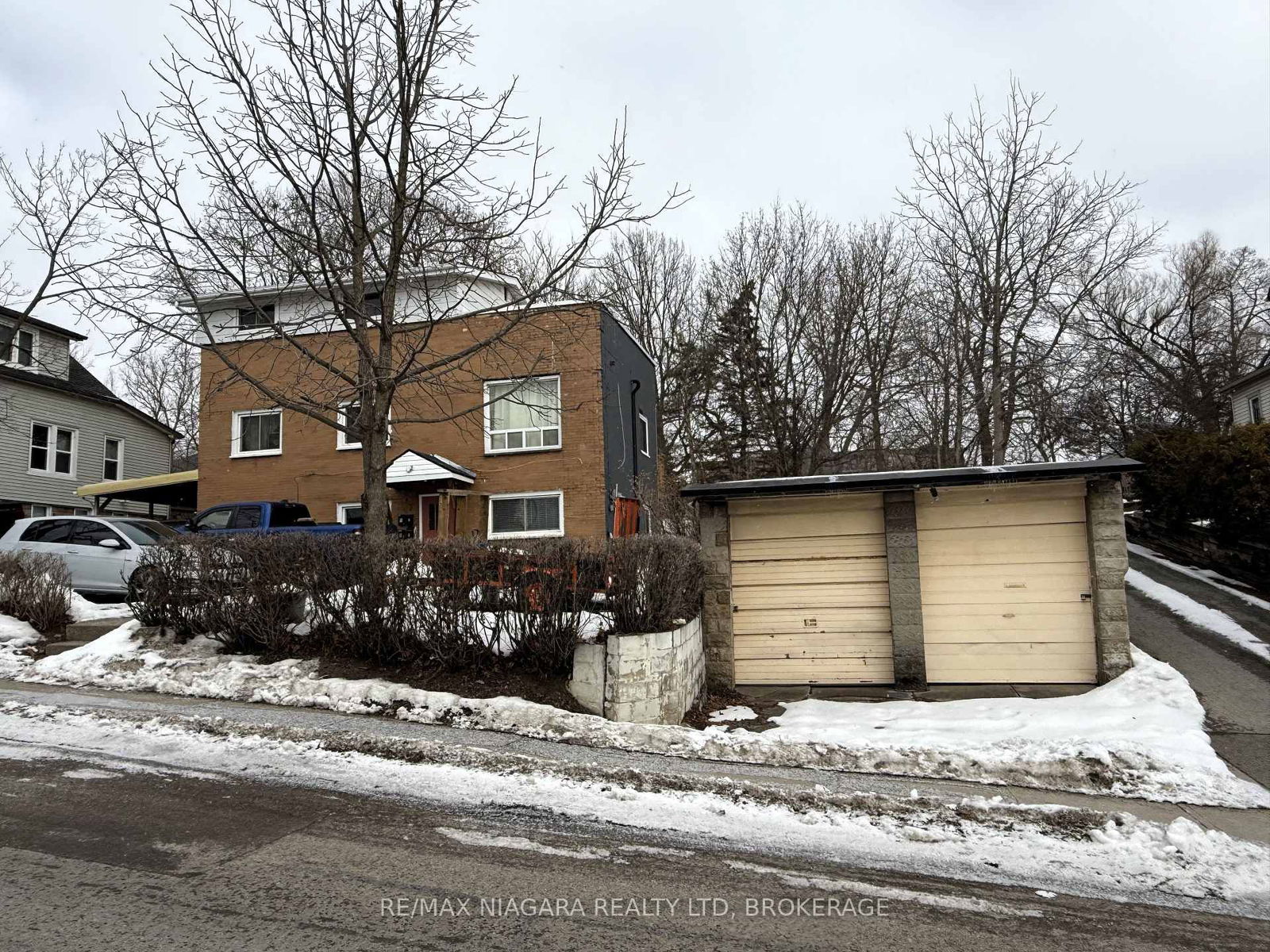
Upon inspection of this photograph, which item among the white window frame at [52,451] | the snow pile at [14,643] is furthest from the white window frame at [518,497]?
the white window frame at [52,451]

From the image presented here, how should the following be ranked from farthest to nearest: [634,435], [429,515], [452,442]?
1. [634,435]
2. [452,442]
3. [429,515]

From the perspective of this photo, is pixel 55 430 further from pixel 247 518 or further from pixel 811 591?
pixel 811 591

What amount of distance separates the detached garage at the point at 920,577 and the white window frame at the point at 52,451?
2544cm

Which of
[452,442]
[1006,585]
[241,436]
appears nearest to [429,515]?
[452,442]

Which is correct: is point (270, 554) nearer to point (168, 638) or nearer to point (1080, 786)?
point (168, 638)

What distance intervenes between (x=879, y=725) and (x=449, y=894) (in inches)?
222

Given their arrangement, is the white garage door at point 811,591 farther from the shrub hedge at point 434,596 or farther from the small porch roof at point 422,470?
the small porch roof at point 422,470

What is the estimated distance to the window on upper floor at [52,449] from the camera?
2572 cm

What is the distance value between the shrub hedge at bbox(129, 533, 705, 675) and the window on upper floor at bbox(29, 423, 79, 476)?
73.9ft

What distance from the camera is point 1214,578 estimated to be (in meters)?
13.4

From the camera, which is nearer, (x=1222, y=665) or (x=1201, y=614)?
(x=1222, y=665)

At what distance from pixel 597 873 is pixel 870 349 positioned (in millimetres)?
25163

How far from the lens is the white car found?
1305 cm

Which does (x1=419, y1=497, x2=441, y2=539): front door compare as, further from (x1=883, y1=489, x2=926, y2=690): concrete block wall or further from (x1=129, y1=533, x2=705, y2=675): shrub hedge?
(x1=883, y1=489, x2=926, y2=690): concrete block wall
